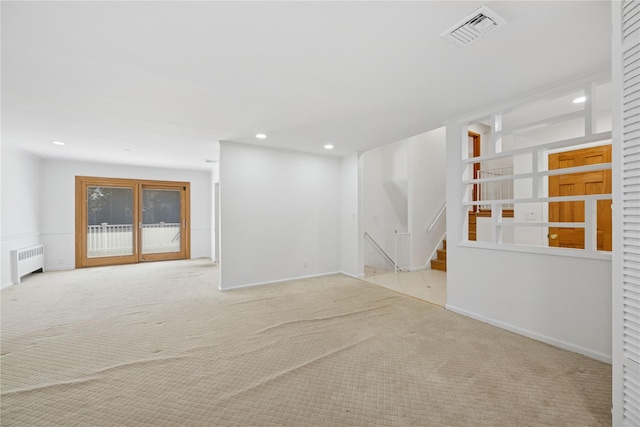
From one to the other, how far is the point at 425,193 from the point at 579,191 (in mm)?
2659

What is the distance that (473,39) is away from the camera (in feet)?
6.18

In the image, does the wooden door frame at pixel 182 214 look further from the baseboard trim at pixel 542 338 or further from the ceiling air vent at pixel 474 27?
the ceiling air vent at pixel 474 27

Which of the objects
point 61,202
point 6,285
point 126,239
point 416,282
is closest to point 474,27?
point 416,282

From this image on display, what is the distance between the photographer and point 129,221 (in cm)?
681

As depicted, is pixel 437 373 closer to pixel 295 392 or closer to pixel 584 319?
pixel 295 392

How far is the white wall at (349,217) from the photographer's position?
17.7 feet

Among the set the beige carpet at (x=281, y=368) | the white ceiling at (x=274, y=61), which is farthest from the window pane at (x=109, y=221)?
the white ceiling at (x=274, y=61)

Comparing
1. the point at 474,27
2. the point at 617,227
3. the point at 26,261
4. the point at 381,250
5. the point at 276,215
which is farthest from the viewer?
the point at 381,250

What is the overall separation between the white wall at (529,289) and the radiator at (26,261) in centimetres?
716

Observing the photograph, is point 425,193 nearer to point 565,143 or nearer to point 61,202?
point 565,143

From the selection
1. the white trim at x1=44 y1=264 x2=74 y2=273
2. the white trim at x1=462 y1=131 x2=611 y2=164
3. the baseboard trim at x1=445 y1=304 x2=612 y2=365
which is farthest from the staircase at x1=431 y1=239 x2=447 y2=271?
the white trim at x1=44 y1=264 x2=74 y2=273

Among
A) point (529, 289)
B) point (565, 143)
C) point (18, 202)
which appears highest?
point (565, 143)

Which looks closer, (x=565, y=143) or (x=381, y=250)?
(x=565, y=143)

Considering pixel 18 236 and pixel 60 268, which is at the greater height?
pixel 18 236
